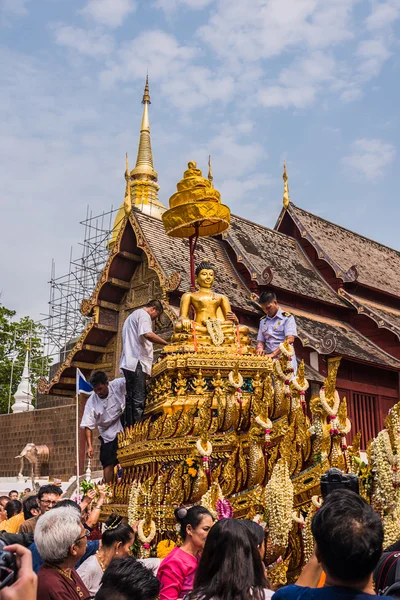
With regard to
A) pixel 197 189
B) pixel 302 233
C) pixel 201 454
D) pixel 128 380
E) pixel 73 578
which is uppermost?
pixel 302 233

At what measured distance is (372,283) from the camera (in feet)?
63.1

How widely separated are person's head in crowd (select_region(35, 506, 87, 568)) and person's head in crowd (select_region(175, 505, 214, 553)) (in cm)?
72

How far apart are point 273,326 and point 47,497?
3575 mm

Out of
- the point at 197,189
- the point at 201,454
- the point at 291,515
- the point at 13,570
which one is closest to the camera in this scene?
the point at 13,570

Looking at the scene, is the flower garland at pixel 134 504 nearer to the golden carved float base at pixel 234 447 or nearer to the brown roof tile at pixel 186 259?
the golden carved float base at pixel 234 447

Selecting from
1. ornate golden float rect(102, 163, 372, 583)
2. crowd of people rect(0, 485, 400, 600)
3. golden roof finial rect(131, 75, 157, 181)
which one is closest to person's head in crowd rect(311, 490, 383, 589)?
crowd of people rect(0, 485, 400, 600)

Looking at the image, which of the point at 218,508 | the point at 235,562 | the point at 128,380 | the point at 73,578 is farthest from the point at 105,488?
the point at 235,562

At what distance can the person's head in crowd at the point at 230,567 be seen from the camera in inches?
101

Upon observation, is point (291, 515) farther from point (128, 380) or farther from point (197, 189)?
point (197, 189)

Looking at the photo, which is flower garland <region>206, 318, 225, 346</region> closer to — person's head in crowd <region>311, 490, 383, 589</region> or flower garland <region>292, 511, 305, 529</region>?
flower garland <region>292, 511, 305, 529</region>

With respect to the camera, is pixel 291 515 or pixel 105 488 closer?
pixel 291 515

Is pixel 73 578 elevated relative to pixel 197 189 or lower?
lower

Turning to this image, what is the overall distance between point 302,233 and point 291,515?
15.2m

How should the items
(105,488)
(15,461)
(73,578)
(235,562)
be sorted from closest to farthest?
(235,562) < (73,578) < (105,488) < (15,461)
